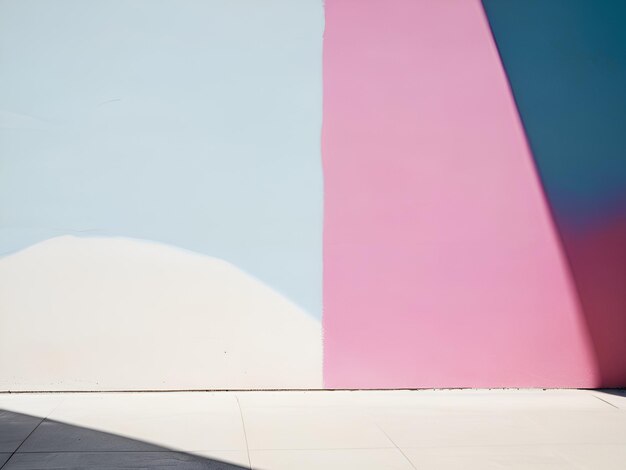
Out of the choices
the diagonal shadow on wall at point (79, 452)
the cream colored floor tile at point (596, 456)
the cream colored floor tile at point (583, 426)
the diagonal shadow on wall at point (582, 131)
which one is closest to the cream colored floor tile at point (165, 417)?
the diagonal shadow on wall at point (79, 452)

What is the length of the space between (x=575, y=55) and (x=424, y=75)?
113 cm

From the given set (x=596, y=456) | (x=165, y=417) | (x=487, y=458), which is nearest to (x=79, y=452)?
(x=165, y=417)

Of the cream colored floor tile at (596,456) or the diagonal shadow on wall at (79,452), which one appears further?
the cream colored floor tile at (596,456)

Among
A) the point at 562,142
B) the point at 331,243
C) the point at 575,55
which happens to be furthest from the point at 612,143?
the point at 331,243

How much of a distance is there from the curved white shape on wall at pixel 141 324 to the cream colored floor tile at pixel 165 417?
0.16 metres

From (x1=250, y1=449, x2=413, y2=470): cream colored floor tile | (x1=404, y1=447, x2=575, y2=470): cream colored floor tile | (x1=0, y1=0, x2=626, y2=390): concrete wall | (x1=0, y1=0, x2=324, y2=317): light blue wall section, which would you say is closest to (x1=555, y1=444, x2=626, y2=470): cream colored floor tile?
(x1=404, y1=447, x2=575, y2=470): cream colored floor tile

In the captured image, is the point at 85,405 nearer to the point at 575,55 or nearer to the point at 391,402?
the point at 391,402

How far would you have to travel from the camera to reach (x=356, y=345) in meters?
4.09

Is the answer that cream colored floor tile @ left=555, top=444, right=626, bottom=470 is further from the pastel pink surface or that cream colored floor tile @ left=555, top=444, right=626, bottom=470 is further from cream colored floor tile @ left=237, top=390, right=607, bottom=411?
the pastel pink surface

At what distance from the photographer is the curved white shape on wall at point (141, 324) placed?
3.82 meters

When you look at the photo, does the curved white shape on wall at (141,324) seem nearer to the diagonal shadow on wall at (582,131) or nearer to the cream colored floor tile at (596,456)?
the cream colored floor tile at (596,456)

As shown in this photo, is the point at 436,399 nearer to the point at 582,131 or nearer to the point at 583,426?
the point at 583,426

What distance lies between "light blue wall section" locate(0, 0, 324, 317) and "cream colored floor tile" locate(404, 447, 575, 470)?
1.36m

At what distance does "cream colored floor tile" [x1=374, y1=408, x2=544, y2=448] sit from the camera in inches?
124
